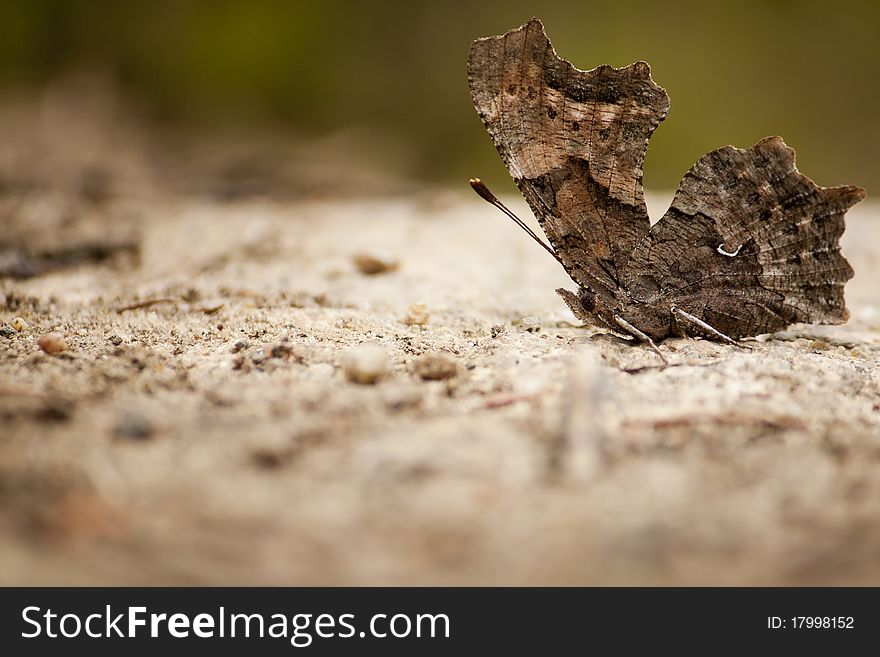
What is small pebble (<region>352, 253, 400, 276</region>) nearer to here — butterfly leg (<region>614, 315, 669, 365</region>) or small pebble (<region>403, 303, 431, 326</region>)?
small pebble (<region>403, 303, 431, 326</region>)

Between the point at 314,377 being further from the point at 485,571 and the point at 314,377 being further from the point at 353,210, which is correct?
the point at 353,210

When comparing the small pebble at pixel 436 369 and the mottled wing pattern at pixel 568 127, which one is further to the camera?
the mottled wing pattern at pixel 568 127

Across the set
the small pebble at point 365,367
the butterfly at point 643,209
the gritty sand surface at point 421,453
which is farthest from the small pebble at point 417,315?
the small pebble at point 365,367

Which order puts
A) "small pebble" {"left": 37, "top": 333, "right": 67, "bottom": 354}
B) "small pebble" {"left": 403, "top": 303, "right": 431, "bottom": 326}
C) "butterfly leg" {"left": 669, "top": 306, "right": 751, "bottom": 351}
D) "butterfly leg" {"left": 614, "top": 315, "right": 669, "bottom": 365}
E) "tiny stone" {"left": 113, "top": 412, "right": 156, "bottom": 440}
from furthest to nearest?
"small pebble" {"left": 403, "top": 303, "right": 431, "bottom": 326} < "butterfly leg" {"left": 669, "top": 306, "right": 751, "bottom": 351} < "butterfly leg" {"left": 614, "top": 315, "right": 669, "bottom": 365} < "small pebble" {"left": 37, "top": 333, "right": 67, "bottom": 354} < "tiny stone" {"left": 113, "top": 412, "right": 156, "bottom": 440}

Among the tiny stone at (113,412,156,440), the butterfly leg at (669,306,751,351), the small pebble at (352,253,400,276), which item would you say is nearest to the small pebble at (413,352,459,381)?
the tiny stone at (113,412,156,440)

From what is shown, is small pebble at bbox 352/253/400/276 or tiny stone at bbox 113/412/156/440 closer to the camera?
tiny stone at bbox 113/412/156/440

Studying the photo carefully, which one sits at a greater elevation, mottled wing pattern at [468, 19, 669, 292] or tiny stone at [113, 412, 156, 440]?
mottled wing pattern at [468, 19, 669, 292]

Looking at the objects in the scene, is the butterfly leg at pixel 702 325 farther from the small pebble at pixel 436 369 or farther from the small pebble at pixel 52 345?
the small pebble at pixel 52 345
